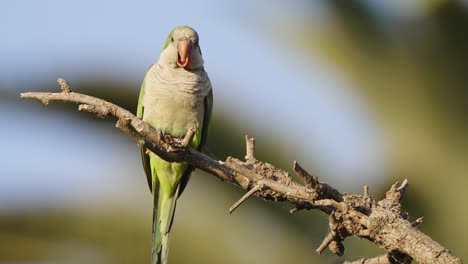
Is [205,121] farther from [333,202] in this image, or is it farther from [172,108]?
[333,202]

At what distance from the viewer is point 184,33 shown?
18.4ft

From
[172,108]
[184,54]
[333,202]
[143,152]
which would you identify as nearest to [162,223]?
[143,152]

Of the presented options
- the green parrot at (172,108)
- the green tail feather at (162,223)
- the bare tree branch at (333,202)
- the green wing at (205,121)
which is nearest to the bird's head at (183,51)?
the green parrot at (172,108)

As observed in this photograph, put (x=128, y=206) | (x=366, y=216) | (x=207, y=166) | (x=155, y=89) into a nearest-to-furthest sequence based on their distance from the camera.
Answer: (x=366, y=216)
(x=207, y=166)
(x=155, y=89)
(x=128, y=206)

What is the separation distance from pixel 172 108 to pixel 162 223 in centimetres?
89

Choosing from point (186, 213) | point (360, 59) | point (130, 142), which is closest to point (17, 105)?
point (130, 142)

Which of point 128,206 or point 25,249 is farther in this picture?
point 128,206

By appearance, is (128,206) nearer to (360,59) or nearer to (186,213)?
(186,213)

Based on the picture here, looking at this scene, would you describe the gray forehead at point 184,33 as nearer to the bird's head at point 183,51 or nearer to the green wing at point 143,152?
the bird's head at point 183,51

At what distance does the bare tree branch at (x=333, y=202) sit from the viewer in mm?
3568

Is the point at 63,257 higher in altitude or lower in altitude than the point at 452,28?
lower

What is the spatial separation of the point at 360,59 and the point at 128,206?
104 inches

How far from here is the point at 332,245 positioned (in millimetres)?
3762

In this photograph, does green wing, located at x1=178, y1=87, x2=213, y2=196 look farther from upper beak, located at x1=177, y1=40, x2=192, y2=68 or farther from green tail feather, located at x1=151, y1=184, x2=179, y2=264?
upper beak, located at x1=177, y1=40, x2=192, y2=68
